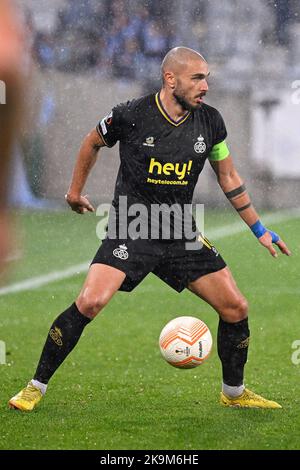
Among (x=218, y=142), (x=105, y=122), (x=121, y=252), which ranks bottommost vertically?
(x=121, y=252)

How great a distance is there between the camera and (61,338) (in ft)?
14.1

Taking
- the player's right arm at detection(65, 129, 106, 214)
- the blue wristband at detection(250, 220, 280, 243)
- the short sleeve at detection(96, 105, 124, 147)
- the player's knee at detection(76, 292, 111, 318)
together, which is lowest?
the player's knee at detection(76, 292, 111, 318)

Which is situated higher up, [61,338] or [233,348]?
[61,338]

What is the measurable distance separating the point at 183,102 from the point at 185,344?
120 centimetres

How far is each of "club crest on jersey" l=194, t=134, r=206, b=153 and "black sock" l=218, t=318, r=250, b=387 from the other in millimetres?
877

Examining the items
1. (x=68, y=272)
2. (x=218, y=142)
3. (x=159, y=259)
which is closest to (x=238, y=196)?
(x=218, y=142)

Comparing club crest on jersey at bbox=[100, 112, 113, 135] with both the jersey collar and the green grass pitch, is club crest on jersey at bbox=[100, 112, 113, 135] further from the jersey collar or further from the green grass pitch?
the green grass pitch

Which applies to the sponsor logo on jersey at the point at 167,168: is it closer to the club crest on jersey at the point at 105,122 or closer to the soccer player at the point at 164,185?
the soccer player at the point at 164,185

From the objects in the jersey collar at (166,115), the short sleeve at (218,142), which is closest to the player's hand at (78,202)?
the jersey collar at (166,115)

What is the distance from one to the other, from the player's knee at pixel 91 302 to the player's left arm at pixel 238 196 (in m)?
0.91

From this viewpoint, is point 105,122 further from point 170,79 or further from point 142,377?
point 142,377

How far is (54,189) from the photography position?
16.0m

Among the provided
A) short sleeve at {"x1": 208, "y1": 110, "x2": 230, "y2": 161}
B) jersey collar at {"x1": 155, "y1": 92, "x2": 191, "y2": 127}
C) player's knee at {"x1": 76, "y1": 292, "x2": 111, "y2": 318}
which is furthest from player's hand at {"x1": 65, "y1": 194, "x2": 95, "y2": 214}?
short sleeve at {"x1": 208, "y1": 110, "x2": 230, "y2": 161}

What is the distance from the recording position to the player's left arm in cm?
461
